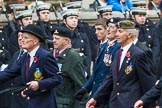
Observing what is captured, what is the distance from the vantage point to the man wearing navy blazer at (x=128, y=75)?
436 inches

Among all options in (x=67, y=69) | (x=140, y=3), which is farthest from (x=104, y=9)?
(x=67, y=69)

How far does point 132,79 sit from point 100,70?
1486 millimetres

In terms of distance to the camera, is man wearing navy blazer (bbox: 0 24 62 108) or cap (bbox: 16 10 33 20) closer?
man wearing navy blazer (bbox: 0 24 62 108)

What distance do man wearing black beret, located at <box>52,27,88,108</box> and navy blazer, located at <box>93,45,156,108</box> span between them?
1.76 metres

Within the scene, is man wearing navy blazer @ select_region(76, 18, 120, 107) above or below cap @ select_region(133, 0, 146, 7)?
above

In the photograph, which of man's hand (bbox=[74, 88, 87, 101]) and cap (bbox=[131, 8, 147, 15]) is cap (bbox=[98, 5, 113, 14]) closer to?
cap (bbox=[131, 8, 147, 15])

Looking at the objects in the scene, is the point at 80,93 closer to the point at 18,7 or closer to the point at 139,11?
the point at 18,7

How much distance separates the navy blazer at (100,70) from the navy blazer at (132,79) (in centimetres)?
116

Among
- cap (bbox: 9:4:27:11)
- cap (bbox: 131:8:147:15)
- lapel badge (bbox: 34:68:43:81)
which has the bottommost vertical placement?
cap (bbox: 131:8:147:15)

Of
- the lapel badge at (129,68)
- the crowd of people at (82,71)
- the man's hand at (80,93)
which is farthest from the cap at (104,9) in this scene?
the lapel badge at (129,68)

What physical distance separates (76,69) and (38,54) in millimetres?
1575

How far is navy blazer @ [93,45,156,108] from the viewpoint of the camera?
436 inches

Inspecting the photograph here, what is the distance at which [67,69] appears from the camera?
12914 millimetres

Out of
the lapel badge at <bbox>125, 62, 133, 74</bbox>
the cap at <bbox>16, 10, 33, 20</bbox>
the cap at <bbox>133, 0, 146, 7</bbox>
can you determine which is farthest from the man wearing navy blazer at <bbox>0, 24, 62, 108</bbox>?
the cap at <bbox>133, 0, 146, 7</bbox>
